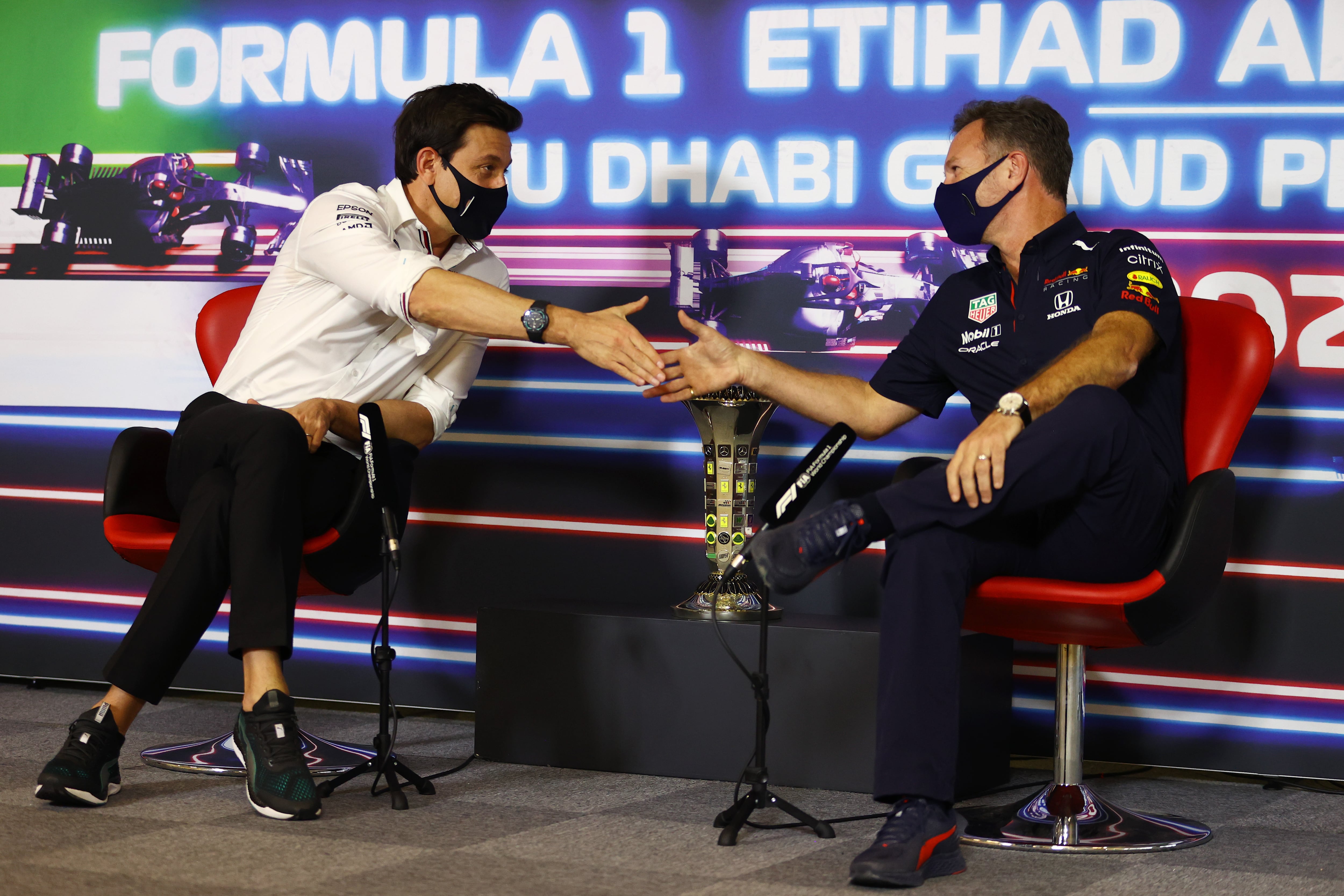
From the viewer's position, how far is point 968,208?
9.04 feet

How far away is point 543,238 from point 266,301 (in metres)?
0.89

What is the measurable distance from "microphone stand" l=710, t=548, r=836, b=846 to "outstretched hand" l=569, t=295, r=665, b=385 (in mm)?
450

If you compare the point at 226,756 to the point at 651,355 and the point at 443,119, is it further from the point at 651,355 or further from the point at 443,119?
the point at 443,119

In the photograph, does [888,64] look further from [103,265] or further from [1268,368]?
[103,265]

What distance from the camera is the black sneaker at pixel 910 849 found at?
2092 mm

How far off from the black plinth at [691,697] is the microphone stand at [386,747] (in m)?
0.40

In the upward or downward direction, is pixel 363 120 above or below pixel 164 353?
above

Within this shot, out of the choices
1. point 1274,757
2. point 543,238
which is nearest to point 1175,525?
point 1274,757

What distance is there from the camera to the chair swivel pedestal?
242 centimetres

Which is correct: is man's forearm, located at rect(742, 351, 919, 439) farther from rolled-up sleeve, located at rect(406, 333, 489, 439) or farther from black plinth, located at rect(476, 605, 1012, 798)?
rolled-up sleeve, located at rect(406, 333, 489, 439)

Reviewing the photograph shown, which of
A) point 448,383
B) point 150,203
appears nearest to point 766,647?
point 448,383

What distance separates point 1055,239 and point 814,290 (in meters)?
0.87

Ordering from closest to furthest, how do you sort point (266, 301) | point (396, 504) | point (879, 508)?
point (879, 508) → point (396, 504) → point (266, 301)

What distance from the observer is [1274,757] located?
311 cm
